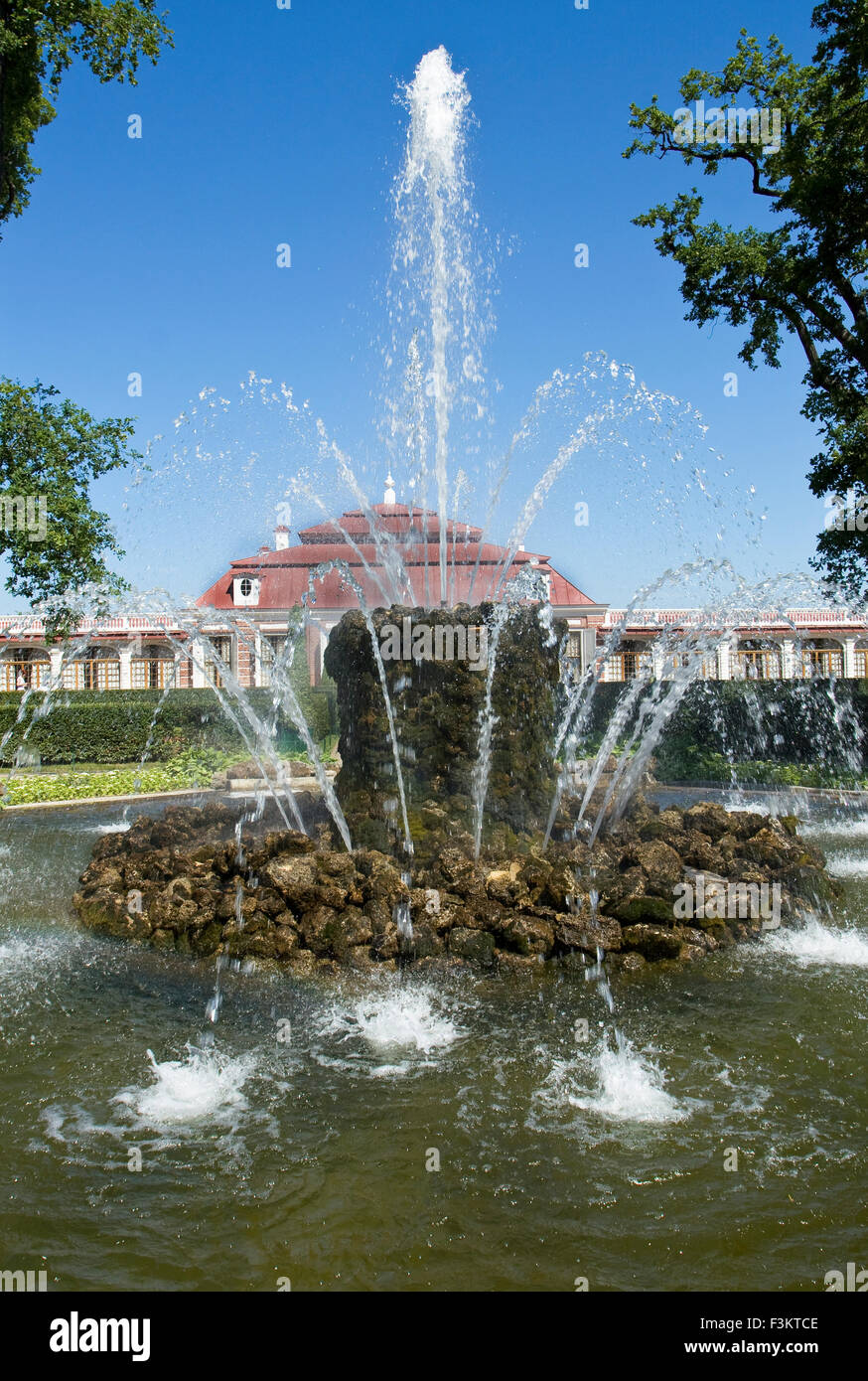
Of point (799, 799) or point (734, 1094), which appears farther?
point (799, 799)

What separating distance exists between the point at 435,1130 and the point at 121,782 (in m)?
13.5

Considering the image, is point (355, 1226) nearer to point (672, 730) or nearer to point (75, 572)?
point (672, 730)

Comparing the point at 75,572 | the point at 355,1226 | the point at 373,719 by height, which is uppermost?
the point at 75,572

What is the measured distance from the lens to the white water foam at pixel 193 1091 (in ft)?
13.4

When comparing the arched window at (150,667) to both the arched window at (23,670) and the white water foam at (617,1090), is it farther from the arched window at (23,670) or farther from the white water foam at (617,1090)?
the white water foam at (617,1090)

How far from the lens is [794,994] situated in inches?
217

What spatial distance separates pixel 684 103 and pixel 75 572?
17194mm

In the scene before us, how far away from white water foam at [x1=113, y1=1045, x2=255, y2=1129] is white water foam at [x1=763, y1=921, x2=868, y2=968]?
395 centimetres

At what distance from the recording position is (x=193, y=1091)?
4332 millimetres

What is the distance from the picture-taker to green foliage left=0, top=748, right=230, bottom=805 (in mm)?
15031

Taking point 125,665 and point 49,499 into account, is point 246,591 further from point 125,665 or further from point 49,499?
point 49,499

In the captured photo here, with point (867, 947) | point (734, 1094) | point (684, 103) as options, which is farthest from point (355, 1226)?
point (684, 103)

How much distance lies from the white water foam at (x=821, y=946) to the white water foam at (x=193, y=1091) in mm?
3947

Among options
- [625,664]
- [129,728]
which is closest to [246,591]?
[625,664]
